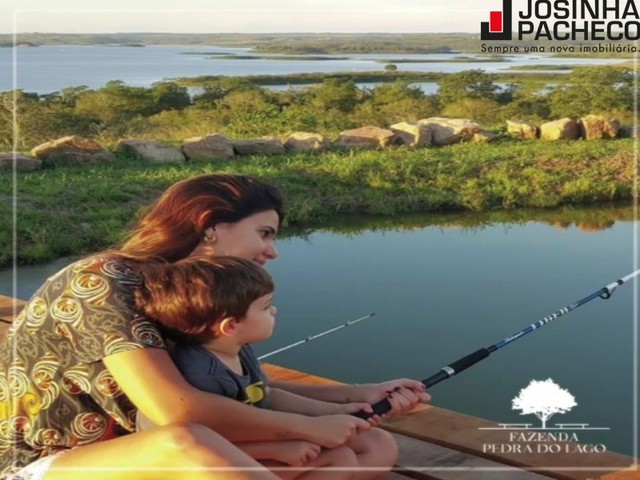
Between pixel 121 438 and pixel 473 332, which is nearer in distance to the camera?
pixel 121 438

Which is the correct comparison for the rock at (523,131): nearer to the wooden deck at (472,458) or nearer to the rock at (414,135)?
the rock at (414,135)

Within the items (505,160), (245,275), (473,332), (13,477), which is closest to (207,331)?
(245,275)

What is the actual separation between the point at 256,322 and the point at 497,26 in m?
1.41

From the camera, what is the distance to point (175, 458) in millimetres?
1504

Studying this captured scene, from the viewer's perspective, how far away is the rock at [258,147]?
26.2 feet

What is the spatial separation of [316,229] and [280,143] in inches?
84.5

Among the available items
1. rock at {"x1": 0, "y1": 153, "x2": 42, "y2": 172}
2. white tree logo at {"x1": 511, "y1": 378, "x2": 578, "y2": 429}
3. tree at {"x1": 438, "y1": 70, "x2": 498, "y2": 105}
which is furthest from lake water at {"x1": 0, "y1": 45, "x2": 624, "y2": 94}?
white tree logo at {"x1": 511, "y1": 378, "x2": 578, "y2": 429}

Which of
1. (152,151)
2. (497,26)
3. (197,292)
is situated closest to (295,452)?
(197,292)

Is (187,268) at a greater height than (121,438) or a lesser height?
greater

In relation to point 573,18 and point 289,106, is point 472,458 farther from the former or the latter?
point 289,106

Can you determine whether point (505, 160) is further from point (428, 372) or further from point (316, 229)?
point (428, 372)

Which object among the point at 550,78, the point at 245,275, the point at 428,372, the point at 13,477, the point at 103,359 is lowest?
the point at 428,372

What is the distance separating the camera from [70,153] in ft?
24.4

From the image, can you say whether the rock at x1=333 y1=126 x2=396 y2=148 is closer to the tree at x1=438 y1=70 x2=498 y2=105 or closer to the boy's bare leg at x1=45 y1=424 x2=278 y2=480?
the tree at x1=438 y1=70 x2=498 y2=105
